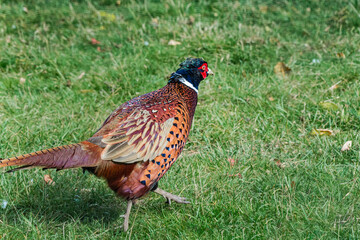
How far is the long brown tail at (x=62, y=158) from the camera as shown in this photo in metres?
2.74

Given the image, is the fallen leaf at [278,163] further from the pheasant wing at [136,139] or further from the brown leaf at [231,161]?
the pheasant wing at [136,139]

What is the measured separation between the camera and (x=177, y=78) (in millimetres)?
3496

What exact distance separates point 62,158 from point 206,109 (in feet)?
6.00

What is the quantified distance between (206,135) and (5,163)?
5.98 ft

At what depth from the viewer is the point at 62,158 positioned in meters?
2.81

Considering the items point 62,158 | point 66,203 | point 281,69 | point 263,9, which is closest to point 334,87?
point 281,69

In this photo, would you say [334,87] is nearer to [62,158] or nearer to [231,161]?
[231,161]

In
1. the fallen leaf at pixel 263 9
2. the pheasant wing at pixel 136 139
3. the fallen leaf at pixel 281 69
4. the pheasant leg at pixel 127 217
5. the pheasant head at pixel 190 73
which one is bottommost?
the fallen leaf at pixel 281 69

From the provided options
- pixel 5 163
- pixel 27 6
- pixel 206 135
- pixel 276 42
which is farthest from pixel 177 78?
pixel 27 6

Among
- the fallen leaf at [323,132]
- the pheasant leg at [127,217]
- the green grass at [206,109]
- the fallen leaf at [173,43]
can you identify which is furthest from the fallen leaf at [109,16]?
the pheasant leg at [127,217]

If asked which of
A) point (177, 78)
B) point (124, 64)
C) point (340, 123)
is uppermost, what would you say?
point (177, 78)

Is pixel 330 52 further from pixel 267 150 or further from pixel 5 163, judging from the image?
pixel 5 163

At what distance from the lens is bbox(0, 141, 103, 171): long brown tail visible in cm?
274

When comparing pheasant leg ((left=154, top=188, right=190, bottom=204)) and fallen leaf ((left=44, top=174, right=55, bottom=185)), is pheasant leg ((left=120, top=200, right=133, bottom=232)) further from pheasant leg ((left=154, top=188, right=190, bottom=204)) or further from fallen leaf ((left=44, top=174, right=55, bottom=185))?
fallen leaf ((left=44, top=174, right=55, bottom=185))
